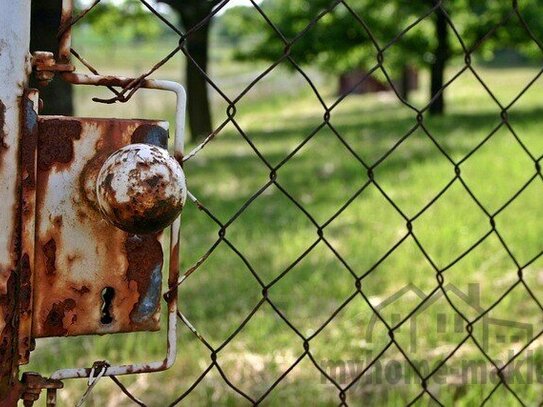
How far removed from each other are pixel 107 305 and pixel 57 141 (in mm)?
172

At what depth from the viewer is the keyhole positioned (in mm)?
881

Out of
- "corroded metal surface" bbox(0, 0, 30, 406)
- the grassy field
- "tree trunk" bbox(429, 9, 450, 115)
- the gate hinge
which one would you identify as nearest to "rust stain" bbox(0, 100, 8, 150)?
"corroded metal surface" bbox(0, 0, 30, 406)

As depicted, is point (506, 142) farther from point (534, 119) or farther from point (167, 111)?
point (167, 111)

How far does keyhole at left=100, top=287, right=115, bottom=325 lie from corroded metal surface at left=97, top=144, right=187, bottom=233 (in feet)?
0.32

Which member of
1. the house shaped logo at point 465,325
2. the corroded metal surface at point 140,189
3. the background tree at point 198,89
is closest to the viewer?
the corroded metal surface at point 140,189

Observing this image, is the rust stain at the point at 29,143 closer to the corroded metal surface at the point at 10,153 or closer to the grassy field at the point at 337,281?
the corroded metal surface at the point at 10,153

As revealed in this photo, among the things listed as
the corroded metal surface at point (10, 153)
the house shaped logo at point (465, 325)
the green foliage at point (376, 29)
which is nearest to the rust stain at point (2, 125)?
the corroded metal surface at point (10, 153)

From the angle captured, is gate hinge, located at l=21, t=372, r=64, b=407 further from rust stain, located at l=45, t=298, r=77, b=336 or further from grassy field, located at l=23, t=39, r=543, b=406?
grassy field, located at l=23, t=39, r=543, b=406

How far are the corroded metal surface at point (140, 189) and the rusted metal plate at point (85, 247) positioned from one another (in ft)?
0.14

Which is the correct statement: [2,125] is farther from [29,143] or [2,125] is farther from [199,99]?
[199,99]

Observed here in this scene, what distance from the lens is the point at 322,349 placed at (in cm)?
259

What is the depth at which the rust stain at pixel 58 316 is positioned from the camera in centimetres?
86

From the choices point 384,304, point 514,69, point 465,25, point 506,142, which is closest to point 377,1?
point 465,25

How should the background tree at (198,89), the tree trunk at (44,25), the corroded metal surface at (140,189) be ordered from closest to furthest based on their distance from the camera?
the corroded metal surface at (140,189), the tree trunk at (44,25), the background tree at (198,89)
